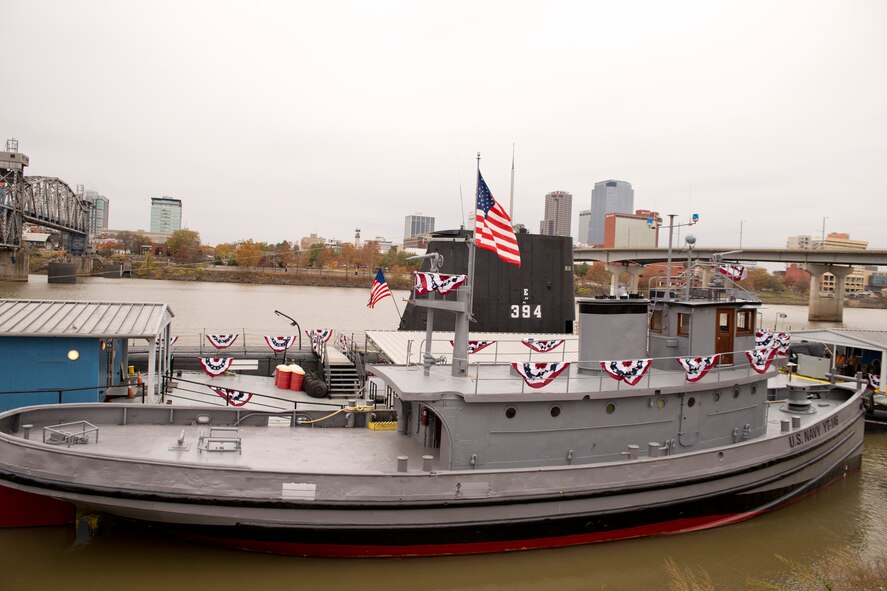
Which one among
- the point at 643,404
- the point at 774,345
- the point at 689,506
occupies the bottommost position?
the point at 689,506

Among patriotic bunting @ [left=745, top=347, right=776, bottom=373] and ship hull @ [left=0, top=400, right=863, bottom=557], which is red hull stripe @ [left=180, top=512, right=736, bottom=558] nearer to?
ship hull @ [left=0, top=400, right=863, bottom=557]

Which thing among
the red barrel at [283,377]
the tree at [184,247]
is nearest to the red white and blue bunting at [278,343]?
the red barrel at [283,377]

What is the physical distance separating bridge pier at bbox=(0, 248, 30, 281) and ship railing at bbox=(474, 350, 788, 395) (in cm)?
6700

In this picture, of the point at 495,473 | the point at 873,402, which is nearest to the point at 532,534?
the point at 495,473

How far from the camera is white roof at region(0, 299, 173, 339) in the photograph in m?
11.3

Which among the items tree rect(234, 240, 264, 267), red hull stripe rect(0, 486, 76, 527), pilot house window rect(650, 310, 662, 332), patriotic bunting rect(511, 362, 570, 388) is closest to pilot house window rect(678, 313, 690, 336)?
pilot house window rect(650, 310, 662, 332)

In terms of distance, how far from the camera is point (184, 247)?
82.9 metres

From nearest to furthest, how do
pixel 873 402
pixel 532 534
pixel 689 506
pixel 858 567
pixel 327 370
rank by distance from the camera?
pixel 858 567 < pixel 532 534 < pixel 689 506 < pixel 327 370 < pixel 873 402

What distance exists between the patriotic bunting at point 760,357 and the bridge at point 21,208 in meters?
69.9

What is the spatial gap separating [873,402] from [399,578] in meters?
17.9

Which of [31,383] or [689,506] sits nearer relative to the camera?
[689,506]

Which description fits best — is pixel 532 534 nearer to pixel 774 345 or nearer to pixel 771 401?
pixel 774 345

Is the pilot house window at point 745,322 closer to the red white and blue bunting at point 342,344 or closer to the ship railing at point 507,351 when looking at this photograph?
the ship railing at point 507,351

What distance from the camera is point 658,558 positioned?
9.68 m
